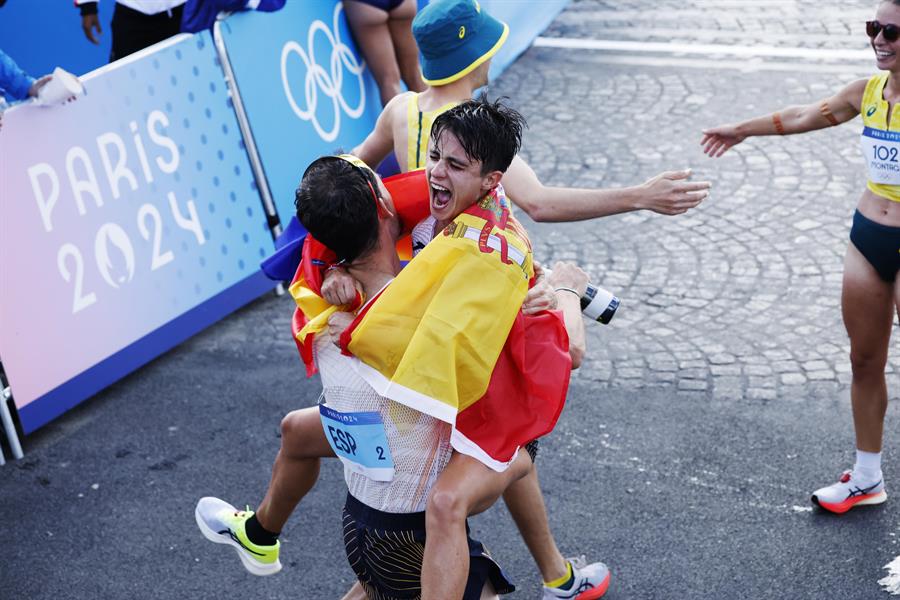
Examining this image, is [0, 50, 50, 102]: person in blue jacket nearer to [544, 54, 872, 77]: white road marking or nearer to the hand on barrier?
the hand on barrier

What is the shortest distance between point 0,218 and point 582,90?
528 centimetres

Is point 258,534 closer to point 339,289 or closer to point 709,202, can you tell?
point 339,289

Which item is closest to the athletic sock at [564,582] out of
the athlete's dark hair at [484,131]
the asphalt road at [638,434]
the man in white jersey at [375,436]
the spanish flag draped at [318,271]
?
the asphalt road at [638,434]

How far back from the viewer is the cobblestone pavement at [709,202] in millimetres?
5844

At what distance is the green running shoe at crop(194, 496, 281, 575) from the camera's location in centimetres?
398

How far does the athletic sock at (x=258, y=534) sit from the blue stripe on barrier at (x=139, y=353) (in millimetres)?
2121

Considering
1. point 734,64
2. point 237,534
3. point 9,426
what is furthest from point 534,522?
point 734,64

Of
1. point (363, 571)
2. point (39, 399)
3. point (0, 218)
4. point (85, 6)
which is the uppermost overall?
point (85, 6)

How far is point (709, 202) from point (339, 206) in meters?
4.88

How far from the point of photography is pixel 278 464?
3.78 m

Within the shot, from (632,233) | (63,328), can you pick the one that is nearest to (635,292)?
(632,233)

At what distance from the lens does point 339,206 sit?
9.96 feet

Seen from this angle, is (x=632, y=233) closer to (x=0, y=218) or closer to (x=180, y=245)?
(x=180, y=245)

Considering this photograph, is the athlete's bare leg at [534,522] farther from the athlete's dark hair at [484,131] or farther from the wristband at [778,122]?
the wristband at [778,122]
